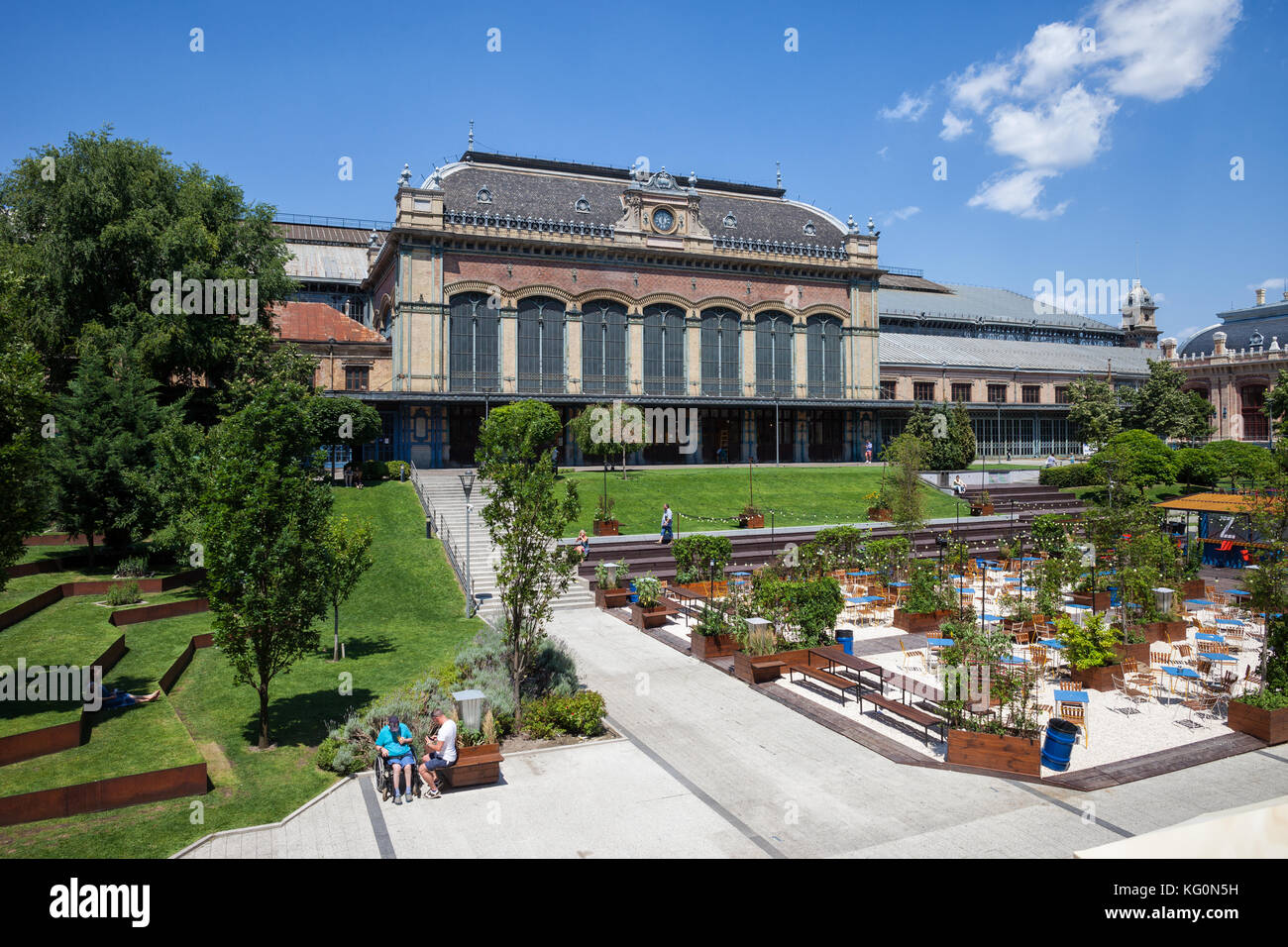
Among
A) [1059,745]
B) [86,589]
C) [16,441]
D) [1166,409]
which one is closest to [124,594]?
[86,589]

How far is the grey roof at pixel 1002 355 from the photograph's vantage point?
66.1 metres

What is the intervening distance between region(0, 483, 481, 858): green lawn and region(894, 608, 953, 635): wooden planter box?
39.9 ft

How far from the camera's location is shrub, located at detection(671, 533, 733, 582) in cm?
2512

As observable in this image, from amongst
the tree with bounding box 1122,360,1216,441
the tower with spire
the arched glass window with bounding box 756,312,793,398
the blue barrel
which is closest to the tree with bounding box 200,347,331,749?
the blue barrel

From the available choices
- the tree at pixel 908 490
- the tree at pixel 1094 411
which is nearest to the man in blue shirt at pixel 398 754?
the tree at pixel 908 490

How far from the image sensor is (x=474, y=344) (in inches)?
1921

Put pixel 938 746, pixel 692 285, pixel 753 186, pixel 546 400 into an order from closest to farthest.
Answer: pixel 938 746
pixel 546 400
pixel 692 285
pixel 753 186

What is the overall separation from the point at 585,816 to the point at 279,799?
4.42 metres

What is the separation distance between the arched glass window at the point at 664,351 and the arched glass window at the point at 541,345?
620 cm

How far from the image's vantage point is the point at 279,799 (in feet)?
36.1

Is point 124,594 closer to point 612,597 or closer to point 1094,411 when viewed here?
point 612,597

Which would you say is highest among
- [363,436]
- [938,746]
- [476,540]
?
[363,436]
